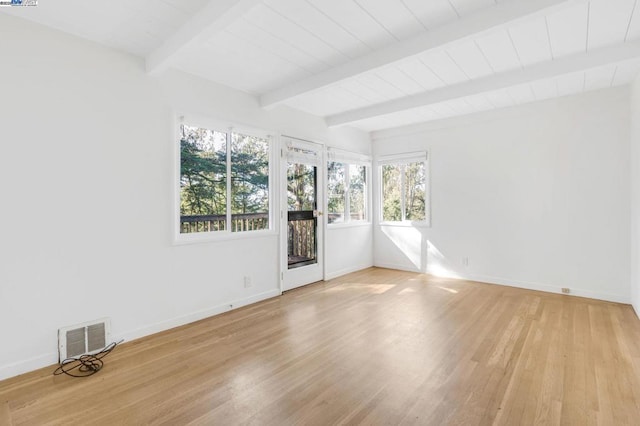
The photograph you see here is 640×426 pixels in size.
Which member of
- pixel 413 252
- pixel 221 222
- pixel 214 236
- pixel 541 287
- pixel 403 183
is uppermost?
pixel 403 183

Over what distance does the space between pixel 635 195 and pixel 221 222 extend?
4361 millimetres

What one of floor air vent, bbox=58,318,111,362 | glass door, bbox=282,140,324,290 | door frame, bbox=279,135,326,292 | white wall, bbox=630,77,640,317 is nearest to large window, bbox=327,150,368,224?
door frame, bbox=279,135,326,292

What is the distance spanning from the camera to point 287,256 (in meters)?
4.24

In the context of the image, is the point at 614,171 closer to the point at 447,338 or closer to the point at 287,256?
the point at 447,338

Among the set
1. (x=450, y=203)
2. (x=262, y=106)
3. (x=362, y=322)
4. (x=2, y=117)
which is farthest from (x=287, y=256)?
(x=2, y=117)

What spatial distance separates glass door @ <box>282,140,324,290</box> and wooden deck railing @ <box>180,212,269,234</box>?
1.20 ft

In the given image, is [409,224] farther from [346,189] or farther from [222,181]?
[222,181]

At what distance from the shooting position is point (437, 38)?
2.37m

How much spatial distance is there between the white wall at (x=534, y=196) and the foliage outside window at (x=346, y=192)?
2.88ft

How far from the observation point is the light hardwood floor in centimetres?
177

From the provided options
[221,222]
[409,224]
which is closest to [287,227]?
[221,222]

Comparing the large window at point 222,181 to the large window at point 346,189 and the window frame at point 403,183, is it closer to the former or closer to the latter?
the large window at point 346,189

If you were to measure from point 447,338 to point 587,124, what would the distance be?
3153 millimetres

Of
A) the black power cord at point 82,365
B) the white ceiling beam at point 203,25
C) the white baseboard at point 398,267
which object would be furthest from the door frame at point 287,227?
the black power cord at point 82,365
